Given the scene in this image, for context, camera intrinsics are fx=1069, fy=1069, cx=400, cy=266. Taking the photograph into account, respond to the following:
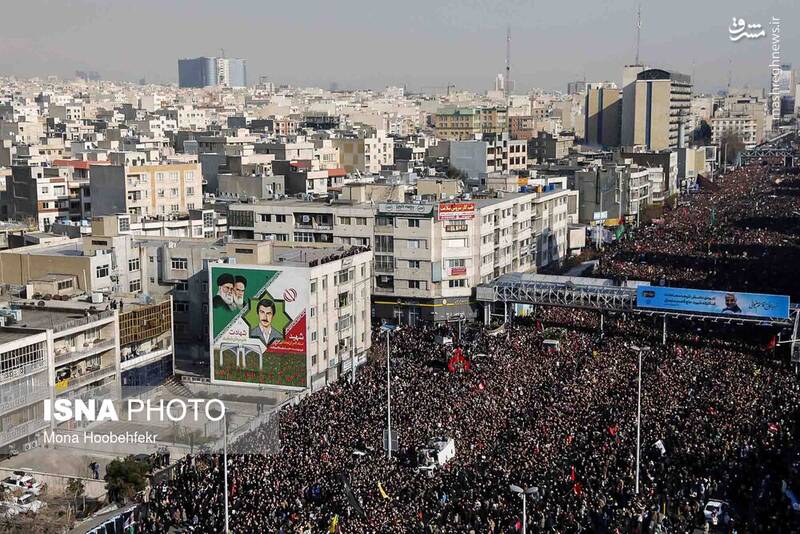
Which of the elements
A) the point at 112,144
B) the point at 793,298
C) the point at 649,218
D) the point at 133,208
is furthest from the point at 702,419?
the point at 112,144

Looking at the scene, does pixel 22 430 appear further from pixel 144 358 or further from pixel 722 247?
pixel 722 247

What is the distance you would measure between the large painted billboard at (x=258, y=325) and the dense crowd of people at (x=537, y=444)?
1.80 metres

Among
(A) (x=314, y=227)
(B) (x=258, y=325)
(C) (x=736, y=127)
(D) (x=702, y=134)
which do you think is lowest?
(B) (x=258, y=325)

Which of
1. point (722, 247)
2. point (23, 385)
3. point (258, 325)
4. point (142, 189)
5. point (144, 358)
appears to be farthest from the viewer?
point (722, 247)

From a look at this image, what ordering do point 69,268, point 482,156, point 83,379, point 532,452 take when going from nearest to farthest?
point 532,452
point 83,379
point 69,268
point 482,156

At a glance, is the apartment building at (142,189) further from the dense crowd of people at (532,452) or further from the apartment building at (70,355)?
the dense crowd of people at (532,452)

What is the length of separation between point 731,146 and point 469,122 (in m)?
46.4

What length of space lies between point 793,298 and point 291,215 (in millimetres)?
21416

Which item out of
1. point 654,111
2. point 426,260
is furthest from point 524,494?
point 654,111

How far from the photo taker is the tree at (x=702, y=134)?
165550 mm

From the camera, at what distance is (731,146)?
501 ft

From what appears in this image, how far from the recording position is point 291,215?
4438 centimetres

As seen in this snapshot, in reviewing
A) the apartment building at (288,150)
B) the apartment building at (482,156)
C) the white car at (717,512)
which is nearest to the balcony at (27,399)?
the white car at (717,512)

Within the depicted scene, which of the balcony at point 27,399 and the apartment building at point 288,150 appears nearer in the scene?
the balcony at point 27,399
